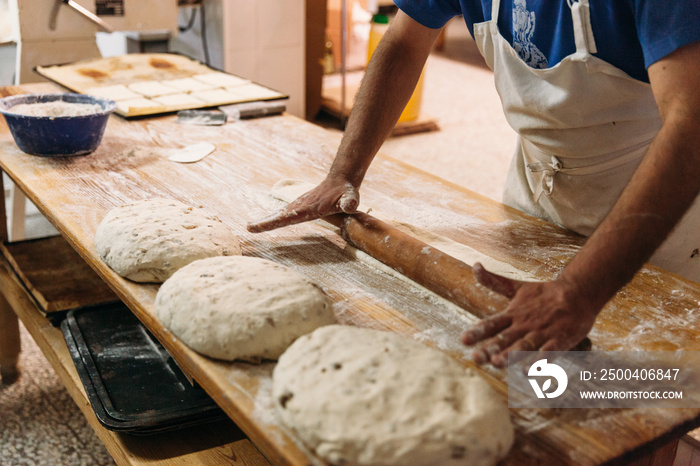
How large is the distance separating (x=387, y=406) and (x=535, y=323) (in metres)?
0.27

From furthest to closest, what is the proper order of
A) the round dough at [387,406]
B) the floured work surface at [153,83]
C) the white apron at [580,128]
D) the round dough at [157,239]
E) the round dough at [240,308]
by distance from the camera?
the floured work surface at [153,83], the white apron at [580,128], the round dough at [157,239], the round dough at [240,308], the round dough at [387,406]

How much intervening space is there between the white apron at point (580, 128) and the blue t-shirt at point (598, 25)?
0.02 meters

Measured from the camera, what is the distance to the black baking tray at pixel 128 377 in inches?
51.4

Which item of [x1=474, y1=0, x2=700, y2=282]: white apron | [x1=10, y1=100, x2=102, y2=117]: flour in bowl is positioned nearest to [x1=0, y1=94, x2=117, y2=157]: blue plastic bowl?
[x1=10, y1=100, x2=102, y2=117]: flour in bowl

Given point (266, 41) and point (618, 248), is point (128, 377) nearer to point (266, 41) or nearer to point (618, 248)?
point (618, 248)

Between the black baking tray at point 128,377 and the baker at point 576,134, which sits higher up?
the baker at point 576,134

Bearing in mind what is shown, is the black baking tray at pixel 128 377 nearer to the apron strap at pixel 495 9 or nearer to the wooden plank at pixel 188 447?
the wooden plank at pixel 188 447

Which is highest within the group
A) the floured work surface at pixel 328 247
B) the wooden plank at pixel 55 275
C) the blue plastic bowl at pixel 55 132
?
the blue plastic bowl at pixel 55 132

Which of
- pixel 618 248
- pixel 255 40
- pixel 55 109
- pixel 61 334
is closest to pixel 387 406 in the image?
pixel 618 248

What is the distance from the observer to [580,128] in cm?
145

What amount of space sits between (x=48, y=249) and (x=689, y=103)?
1994 millimetres

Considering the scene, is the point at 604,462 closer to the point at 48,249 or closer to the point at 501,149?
the point at 48,249

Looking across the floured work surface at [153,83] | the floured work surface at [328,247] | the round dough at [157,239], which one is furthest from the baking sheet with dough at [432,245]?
the floured work surface at [153,83]

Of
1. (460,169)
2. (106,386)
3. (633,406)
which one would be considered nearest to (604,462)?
(633,406)
